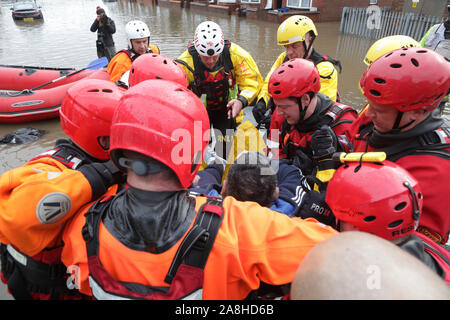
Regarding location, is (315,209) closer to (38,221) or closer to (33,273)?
(38,221)

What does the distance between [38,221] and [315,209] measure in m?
1.64

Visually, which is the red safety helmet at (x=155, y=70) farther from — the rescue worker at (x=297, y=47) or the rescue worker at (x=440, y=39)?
the rescue worker at (x=440, y=39)

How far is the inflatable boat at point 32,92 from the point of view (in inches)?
254

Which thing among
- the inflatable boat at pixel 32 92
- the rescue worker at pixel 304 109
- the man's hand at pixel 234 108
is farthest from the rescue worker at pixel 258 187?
the inflatable boat at pixel 32 92

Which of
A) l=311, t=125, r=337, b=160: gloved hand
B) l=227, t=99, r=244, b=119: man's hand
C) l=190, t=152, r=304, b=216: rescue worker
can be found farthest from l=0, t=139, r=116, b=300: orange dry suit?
l=227, t=99, r=244, b=119: man's hand

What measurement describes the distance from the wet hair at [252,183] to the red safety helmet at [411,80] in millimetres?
975

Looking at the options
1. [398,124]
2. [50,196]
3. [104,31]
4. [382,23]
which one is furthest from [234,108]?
[382,23]

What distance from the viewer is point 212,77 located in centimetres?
421

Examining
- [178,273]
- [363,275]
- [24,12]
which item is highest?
[24,12]

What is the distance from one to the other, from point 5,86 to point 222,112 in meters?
7.34

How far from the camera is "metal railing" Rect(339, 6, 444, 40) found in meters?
12.4

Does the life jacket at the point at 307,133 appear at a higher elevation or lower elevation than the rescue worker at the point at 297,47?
lower
